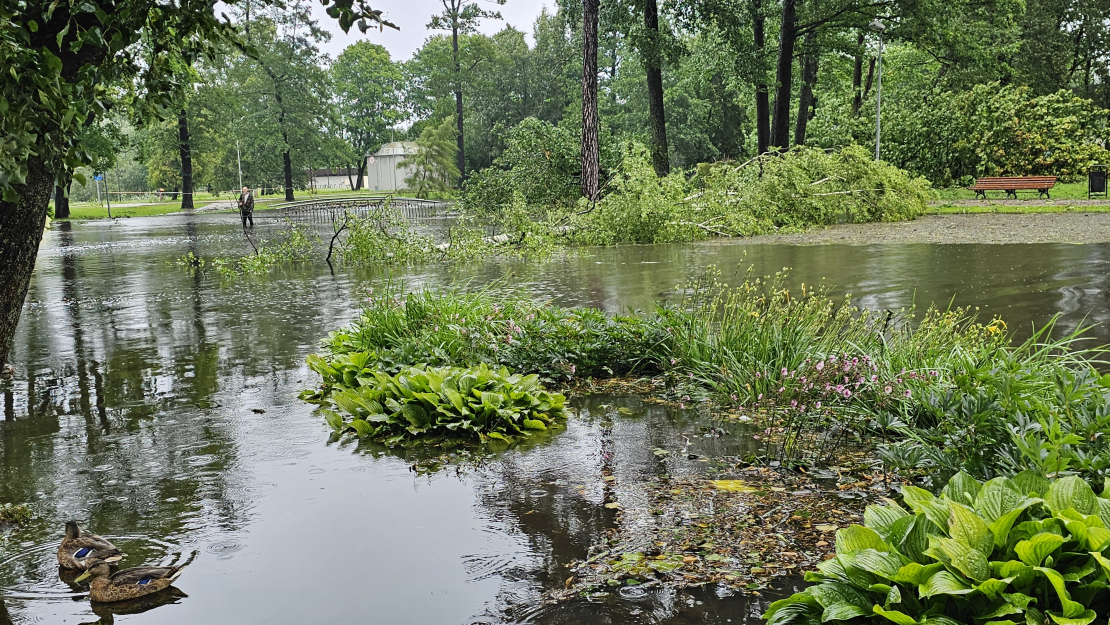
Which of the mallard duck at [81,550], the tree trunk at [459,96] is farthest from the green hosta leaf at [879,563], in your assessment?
the tree trunk at [459,96]

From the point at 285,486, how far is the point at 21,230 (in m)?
1.98

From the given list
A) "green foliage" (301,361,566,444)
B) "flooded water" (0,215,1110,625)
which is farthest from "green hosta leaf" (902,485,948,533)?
"green foliage" (301,361,566,444)

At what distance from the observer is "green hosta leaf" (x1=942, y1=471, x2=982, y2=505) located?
3.28m

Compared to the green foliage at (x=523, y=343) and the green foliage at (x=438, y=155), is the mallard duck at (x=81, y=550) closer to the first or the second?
the green foliage at (x=523, y=343)

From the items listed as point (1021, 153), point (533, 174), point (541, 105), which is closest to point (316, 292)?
point (533, 174)

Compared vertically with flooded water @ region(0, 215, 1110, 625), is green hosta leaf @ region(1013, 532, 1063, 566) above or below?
above

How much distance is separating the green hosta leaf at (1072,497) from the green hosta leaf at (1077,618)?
43 centimetres

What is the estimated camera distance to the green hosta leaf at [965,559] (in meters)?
2.74

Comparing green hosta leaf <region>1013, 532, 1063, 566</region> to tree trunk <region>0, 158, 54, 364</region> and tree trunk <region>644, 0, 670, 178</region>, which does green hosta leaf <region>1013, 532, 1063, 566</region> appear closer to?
tree trunk <region>0, 158, 54, 364</region>

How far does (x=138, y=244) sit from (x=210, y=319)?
1841cm

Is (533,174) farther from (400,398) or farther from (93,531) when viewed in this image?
(93,531)

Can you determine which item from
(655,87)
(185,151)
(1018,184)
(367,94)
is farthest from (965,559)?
(367,94)

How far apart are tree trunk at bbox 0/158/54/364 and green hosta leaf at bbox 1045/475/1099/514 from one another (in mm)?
4447

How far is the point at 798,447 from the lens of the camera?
554 centimetres
